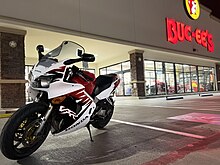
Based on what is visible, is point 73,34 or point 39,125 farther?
point 73,34

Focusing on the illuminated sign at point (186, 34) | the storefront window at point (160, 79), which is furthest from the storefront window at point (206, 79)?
the storefront window at point (160, 79)

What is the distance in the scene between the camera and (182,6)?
46.2 feet

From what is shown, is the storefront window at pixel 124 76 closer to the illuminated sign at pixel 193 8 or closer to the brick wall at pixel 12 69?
the illuminated sign at pixel 193 8

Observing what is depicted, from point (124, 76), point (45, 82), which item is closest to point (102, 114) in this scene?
point (45, 82)

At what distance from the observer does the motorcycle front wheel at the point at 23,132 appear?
1564 mm

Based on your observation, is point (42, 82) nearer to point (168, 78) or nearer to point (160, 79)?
point (160, 79)

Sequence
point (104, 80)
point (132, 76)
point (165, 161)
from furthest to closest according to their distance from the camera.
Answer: point (132, 76)
point (104, 80)
point (165, 161)

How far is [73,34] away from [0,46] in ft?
9.92

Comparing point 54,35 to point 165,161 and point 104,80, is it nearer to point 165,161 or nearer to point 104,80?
point 104,80

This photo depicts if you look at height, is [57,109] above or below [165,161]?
above

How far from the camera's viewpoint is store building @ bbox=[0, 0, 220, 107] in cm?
753

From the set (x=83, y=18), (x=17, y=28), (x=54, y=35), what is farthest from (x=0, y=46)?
(x=83, y=18)

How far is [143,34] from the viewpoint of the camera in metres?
11.2

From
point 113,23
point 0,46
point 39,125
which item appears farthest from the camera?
point 113,23
